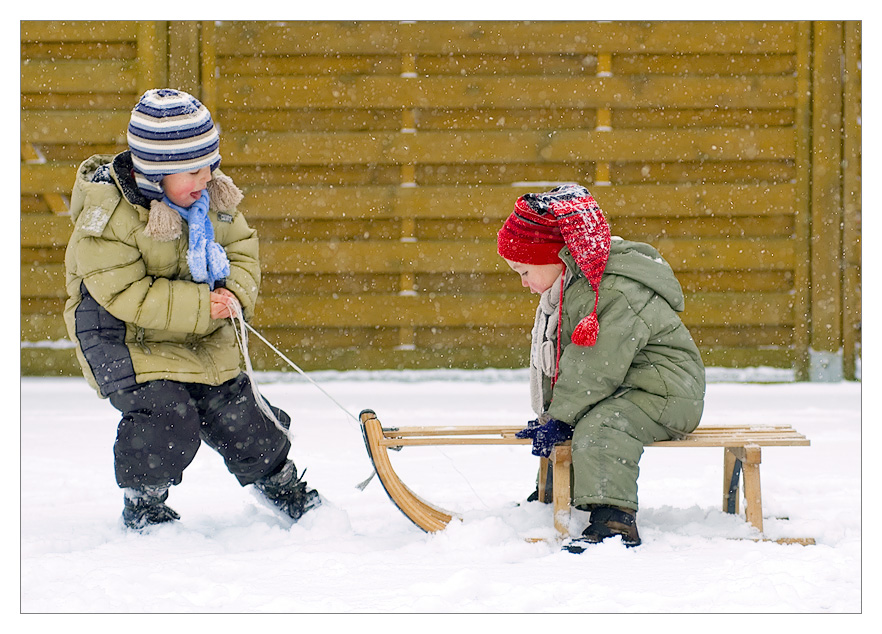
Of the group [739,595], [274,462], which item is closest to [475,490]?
[274,462]

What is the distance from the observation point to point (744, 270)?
16.8 feet

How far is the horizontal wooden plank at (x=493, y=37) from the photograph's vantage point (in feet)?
16.5

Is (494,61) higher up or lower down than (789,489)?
higher up

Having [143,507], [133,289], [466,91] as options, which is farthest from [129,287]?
[466,91]

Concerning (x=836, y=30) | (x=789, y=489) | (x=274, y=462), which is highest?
(x=836, y=30)

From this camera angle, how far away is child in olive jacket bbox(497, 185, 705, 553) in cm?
235

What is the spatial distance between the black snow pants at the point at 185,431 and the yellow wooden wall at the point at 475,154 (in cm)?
246

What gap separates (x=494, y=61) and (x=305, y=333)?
176 centimetres

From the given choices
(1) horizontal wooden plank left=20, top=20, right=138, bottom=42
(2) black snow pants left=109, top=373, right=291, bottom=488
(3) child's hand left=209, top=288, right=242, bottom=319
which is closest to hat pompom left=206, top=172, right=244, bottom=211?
(3) child's hand left=209, top=288, right=242, bottom=319

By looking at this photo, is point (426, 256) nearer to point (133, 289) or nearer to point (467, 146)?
point (467, 146)

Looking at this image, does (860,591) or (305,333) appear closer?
(860,591)

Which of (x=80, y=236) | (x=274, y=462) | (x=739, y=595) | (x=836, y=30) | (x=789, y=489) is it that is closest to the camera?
(x=739, y=595)

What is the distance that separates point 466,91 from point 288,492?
116 inches

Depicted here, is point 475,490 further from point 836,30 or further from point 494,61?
point 836,30
